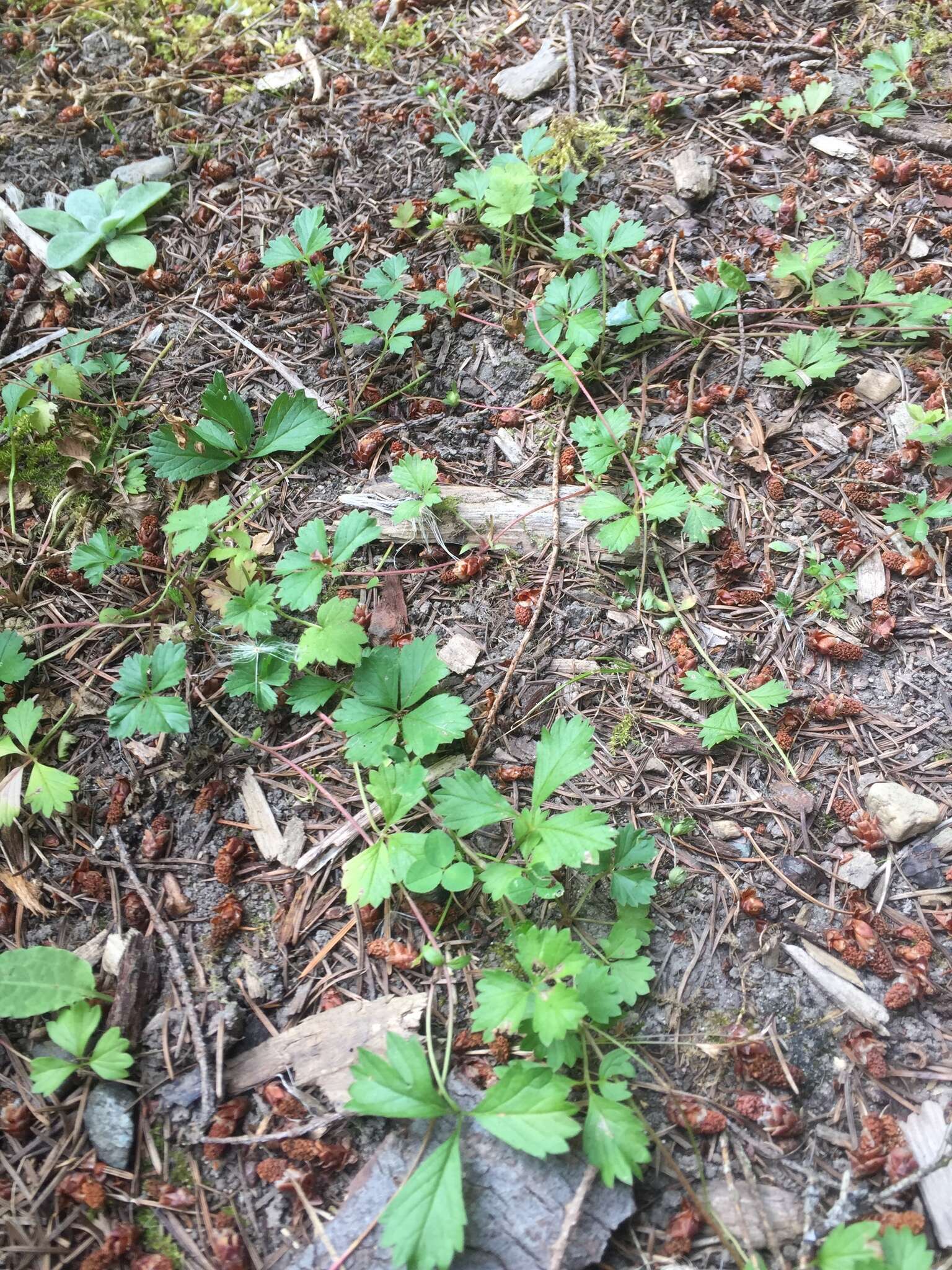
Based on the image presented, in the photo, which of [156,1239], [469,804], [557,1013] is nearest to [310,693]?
[469,804]

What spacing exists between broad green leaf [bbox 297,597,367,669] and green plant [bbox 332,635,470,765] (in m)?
0.04

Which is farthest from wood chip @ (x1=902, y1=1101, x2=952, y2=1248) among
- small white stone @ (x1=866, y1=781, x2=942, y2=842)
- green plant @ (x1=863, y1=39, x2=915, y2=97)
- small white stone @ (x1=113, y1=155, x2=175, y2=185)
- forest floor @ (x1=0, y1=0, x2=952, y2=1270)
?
small white stone @ (x1=113, y1=155, x2=175, y2=185)

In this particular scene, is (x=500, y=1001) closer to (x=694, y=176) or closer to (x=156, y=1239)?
(x=156, y=1239)

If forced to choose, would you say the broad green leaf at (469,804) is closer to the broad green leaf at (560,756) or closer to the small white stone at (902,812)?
the broad green leaf at (560,756)

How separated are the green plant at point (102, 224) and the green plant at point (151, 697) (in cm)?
169

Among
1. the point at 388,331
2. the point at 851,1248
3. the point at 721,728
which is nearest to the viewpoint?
the point at 851,1248

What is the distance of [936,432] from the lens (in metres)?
2.40

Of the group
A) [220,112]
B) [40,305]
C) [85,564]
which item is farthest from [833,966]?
[220,112]

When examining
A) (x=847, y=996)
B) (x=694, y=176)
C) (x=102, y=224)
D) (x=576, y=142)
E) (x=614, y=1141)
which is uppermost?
(x=102, y=224)

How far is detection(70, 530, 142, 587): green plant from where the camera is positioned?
2420 millimetres

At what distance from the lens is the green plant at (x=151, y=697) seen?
2.13 metres

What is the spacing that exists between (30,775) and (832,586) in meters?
2.39

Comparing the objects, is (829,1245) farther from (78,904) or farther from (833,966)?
(78,904)

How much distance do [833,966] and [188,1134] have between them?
5.12 ft
